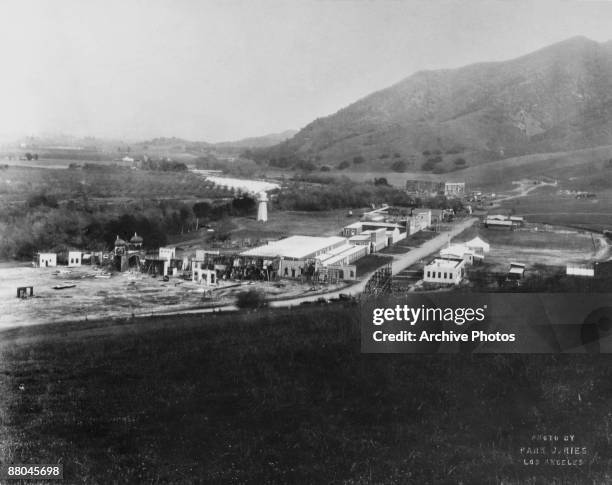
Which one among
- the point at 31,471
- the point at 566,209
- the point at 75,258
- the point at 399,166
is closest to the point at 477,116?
the point at 399,166

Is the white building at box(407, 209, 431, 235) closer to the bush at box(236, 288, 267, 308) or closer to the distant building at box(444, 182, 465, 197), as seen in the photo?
the distant building at box(444, 182, 465, 197)

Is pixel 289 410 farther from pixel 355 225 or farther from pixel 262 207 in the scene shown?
pixel 262 207

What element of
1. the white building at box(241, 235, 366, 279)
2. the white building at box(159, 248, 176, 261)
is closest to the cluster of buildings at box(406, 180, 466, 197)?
the white building at box(241, 235, 366, 279)

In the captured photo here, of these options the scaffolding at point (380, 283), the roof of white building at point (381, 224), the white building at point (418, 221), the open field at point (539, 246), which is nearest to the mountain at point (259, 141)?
the roof of white building at point (381, 224)

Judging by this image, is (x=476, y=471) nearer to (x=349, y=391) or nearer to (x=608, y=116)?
(x=349, y=391)

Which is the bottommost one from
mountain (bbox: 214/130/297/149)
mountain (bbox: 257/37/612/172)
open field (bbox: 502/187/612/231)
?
open field (bbox: 502/187/612/231)
